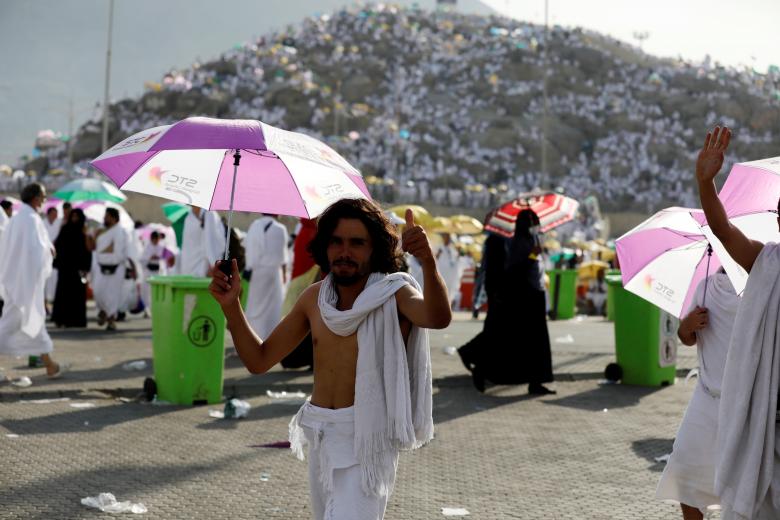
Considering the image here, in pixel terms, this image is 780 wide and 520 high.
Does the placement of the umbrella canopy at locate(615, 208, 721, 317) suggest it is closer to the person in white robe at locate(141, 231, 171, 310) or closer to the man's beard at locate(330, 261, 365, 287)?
the man's beard at locate(330, 261, 365, 287)

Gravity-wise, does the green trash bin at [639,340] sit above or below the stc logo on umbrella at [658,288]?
below

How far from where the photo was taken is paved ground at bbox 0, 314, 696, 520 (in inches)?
217

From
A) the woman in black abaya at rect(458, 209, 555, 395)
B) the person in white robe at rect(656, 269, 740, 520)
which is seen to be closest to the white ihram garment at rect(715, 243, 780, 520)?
the person in white robe at rect(656, 269, 740, 520)

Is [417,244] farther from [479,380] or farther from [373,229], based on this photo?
[479,380]

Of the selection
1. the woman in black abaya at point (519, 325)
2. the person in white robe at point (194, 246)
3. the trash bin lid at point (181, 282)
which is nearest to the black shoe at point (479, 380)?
the woman in black abaya at point (519, 325)

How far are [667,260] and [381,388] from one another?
2360mm

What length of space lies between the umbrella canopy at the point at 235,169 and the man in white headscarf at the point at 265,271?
7.53 m

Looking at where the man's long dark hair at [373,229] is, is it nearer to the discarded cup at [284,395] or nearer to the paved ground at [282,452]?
the paved ground at [282,452]

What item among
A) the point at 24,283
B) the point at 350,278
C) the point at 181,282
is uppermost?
the point at 350,278

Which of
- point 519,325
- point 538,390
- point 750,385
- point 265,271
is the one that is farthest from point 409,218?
point 265,271

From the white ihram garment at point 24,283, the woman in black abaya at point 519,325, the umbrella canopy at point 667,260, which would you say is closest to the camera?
the umbrella canopy at point 667,260

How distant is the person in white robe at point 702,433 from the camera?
4.47 meters

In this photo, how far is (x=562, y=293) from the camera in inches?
843

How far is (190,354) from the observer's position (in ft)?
→ 27.4
